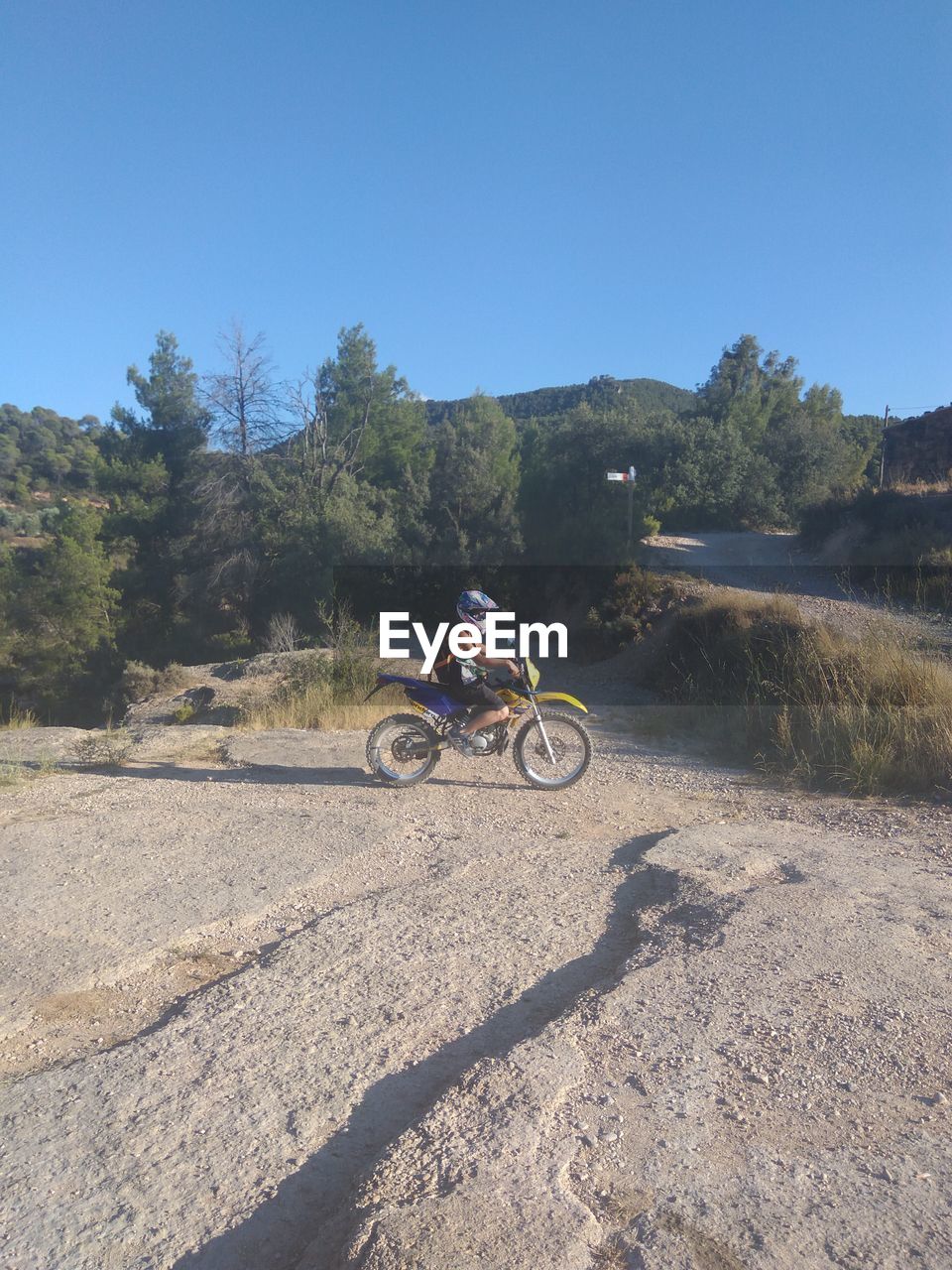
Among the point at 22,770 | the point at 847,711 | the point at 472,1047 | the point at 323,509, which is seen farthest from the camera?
the point at 323,509

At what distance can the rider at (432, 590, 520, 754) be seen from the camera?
756 centimetres

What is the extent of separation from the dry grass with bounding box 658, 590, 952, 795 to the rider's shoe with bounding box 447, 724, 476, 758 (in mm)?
2960

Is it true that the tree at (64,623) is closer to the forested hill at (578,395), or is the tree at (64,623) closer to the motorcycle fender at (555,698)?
the motorcycle fender at (555,698)

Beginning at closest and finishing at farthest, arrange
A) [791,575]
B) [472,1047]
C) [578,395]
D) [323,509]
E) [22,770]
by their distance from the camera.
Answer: [472,1047], [22,770], [791,575], [323,509], [578,395]

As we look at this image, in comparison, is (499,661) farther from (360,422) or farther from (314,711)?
(360,422)

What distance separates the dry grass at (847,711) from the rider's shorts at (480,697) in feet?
9.20

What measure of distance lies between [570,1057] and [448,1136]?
61cm

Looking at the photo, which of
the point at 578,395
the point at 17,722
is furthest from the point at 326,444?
the point at 578,395

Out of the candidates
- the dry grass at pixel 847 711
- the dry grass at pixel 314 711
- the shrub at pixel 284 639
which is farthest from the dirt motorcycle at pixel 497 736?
the shrub at pixel 284 639

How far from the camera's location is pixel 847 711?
329 inches

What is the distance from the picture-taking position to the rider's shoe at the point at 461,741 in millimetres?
7559

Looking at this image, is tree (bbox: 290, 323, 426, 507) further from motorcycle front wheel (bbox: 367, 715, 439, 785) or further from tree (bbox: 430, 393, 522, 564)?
motorcycle front wheel (bbox: 367, 715, 439, 785)

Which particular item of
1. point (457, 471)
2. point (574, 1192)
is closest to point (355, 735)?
point (574, 1192)

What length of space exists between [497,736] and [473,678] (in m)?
0.54
